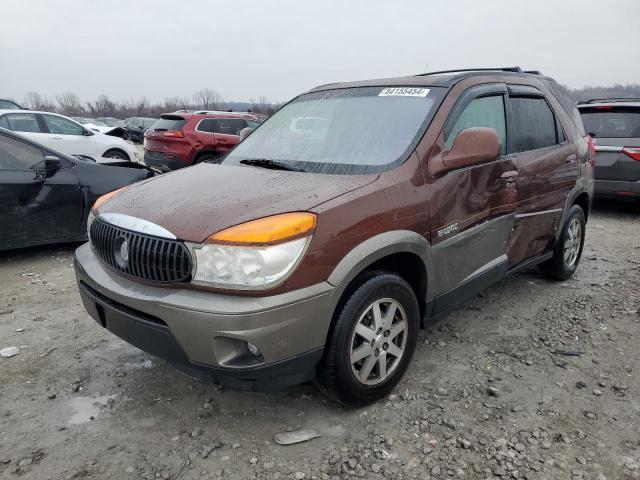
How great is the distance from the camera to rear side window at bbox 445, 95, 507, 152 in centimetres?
300

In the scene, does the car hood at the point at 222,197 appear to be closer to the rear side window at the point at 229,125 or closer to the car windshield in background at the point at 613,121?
the car windshield in background at the point at 613,121

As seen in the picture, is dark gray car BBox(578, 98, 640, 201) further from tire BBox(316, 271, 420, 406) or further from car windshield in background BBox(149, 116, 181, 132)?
car windshield in background BBox(149, 116, 181, 132)

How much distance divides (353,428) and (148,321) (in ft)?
3.76

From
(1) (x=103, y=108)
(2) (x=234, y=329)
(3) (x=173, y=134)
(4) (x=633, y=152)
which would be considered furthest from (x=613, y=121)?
(1) (x=103, y=108)

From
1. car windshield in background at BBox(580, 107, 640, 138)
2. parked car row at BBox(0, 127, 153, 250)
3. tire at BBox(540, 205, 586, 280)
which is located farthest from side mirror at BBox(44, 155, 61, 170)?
car windshield in background at BBox(580, 107, 640, 138)

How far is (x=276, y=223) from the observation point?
2.16 m

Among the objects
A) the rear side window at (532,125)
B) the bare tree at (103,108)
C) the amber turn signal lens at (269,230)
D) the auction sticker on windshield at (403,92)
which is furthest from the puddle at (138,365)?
the bare tree at (103,108)

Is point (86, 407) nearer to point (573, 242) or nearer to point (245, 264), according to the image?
point (245, 264)

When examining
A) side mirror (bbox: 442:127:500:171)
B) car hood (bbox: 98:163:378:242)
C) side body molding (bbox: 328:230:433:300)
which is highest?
side mirror (bbox: 442:127:500:171)

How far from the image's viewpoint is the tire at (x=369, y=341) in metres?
2.36

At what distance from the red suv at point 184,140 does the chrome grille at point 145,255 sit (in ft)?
25.2

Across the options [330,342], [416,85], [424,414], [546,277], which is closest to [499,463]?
[424,414]

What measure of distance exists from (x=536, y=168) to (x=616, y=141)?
4.26 meters

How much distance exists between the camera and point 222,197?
8.13 ft
